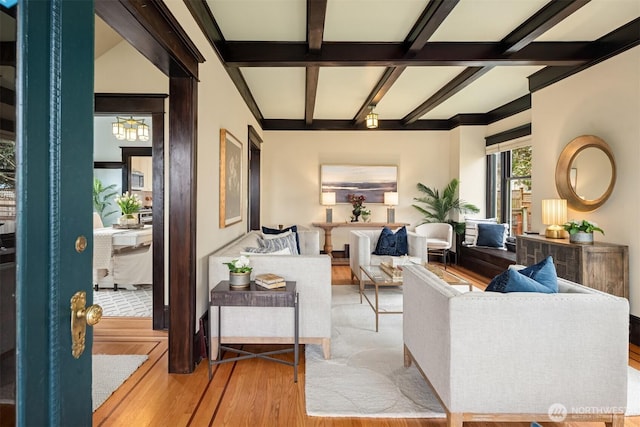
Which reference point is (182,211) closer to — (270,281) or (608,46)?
(270,281)

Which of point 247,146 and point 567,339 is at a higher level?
point 247,146

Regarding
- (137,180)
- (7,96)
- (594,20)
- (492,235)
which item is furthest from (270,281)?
(137,180)

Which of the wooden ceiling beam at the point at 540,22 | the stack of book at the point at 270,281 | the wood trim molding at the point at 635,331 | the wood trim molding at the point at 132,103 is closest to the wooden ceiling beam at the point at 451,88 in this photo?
the wooden ceiling beam at the point at 540,22

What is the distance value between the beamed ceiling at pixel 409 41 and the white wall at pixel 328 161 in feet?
5.98

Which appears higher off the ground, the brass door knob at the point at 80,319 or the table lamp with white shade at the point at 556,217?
the table lamp with white shade at the point at 556,217

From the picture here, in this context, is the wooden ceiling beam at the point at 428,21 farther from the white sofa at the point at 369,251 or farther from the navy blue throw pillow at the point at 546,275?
the white sofa at the point at 369,251

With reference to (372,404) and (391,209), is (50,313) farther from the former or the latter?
(391,209)

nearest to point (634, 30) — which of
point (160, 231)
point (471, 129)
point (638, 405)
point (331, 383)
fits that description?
point (638, 405)

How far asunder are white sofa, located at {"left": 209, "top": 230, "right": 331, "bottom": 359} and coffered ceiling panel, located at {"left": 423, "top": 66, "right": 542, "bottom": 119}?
3519mm

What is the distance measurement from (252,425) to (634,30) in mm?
4361

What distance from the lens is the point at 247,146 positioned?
16.6 ft

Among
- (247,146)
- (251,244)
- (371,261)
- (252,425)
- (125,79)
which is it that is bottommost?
(252,425)

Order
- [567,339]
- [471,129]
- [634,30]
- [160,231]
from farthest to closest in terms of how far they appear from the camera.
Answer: [471,129] → [160,231] → [634,30] → [567,339]

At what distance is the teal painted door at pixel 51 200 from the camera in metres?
0.70
